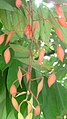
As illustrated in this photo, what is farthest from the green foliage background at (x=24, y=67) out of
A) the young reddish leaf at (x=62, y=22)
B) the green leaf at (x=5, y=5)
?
the young reddish leaf at (x=62, y=22)

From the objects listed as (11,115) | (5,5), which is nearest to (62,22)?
(5,5)

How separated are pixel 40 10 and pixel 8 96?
0.24 meters

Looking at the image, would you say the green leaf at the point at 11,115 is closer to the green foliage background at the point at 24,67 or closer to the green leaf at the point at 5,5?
the green foliage background at the point at 24,67

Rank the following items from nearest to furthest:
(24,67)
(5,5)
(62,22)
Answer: (62,22) < (5,5) < (24,67)

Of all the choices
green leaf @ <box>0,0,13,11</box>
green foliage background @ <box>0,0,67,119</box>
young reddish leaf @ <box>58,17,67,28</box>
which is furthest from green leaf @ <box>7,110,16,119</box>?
young reddish leaf @ <box>58,17,67,28</box>

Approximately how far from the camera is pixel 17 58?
0.85 meters

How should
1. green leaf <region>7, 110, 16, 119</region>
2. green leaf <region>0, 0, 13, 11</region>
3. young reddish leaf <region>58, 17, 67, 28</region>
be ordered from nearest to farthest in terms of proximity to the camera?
1. young reddish leaf <region>58, 17, 67, 28</region>
2. green leaf <region>0, 0, 13, 11</region>
3. green leaf <region>7, 110, 16, 119</region>

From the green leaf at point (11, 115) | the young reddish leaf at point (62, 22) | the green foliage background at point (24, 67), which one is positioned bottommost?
the green leaf at point (11, 115)

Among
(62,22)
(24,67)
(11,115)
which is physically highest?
(62,22)

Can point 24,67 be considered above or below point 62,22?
below

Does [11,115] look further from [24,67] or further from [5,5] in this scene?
[5,5]

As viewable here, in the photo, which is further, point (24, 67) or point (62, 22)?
point (24, 67)

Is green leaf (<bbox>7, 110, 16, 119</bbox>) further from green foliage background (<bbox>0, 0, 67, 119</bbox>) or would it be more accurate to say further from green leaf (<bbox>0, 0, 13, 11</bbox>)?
green leaf (<bbox>0, 0, 13, 11</bbox>)

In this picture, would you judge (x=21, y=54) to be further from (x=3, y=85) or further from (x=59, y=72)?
(x=59, y=72)
